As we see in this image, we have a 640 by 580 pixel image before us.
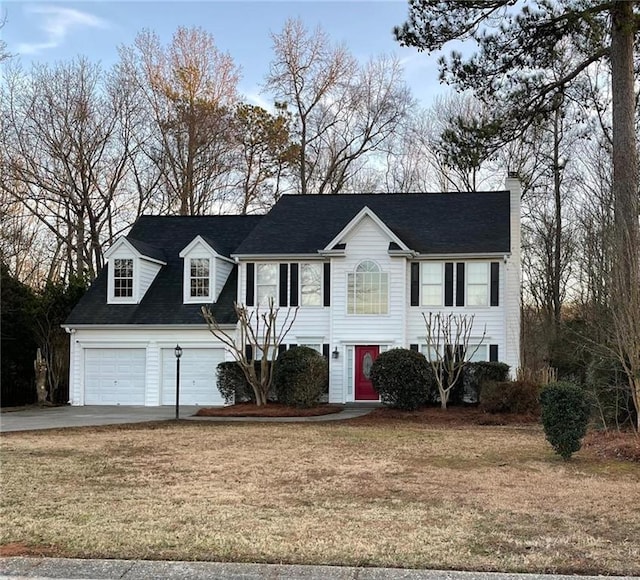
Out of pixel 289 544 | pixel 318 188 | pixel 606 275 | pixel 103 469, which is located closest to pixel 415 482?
pixel 289 544

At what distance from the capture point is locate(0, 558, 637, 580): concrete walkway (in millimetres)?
5141

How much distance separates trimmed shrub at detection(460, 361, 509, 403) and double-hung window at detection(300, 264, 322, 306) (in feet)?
17.3

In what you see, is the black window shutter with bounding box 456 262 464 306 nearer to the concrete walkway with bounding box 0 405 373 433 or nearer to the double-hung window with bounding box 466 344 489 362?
the double-hung window with bounding box 466 344 489 362

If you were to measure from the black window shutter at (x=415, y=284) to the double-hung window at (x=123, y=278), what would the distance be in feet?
31.3

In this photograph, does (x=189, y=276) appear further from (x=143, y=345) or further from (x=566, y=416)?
(x=566, y=416)

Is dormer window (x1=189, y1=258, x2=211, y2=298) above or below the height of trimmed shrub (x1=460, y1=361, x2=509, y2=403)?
above

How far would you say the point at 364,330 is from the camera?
22.7 meters

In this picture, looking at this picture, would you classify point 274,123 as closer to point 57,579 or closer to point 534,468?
point 534,468

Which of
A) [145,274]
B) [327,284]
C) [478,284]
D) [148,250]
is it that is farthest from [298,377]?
[148,250]

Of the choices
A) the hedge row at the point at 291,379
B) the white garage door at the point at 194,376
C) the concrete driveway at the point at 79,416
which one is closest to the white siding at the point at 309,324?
the hedge row at the point at 291,379

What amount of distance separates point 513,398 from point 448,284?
5103 mm

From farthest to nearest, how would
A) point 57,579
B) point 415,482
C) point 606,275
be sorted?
point 606,275, point 415,482, point 57,579

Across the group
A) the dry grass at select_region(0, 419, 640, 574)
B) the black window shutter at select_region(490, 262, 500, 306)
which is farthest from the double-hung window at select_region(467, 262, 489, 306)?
the dry grass at select_region(0, 419, 640, 574)

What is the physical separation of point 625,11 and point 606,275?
7.33m
